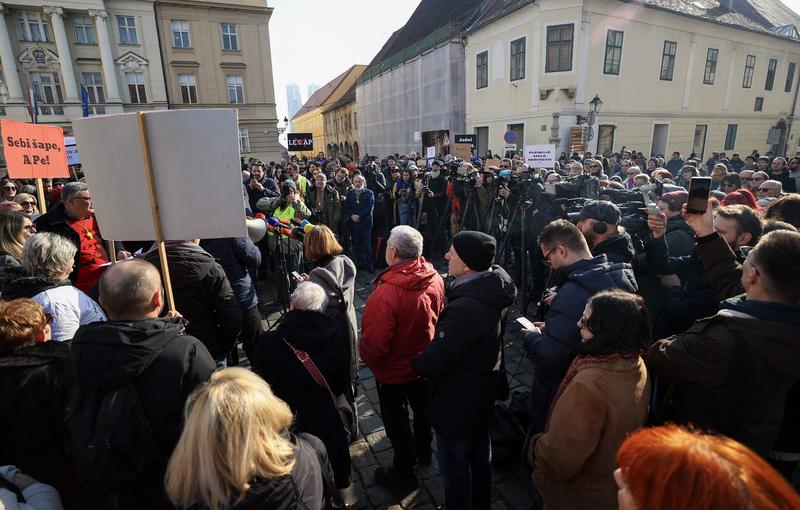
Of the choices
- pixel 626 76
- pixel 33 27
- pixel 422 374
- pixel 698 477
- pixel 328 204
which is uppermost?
pixel 33 27

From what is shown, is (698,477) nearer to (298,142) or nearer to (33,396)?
(33,396)

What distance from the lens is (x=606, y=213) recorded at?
312 centimetres

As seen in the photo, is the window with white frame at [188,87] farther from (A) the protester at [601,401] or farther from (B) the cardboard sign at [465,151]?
(A) the protester at [601,401]

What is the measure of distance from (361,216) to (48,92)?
2934 centimetres

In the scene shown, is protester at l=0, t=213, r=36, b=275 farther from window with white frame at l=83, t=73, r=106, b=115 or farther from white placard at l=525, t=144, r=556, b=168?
window with white frame at l=83, t=73, r=106, b=115

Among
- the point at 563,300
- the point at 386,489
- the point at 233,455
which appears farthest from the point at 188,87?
the point at 233,455

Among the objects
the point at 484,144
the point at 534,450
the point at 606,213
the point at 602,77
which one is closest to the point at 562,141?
the point at 602,77

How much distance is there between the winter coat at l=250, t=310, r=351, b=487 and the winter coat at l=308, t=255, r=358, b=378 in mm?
182

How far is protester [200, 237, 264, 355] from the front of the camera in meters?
3.71

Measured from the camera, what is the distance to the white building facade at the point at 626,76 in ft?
57.7

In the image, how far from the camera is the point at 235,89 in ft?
95.0

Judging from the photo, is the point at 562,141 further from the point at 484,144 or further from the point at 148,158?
the point at 148,158

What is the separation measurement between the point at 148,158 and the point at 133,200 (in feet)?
0.82

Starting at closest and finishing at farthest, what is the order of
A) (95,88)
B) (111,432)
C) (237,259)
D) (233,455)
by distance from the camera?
1. (233,455)
2. (111,432)
3. (237,259)
4. (95,88)
